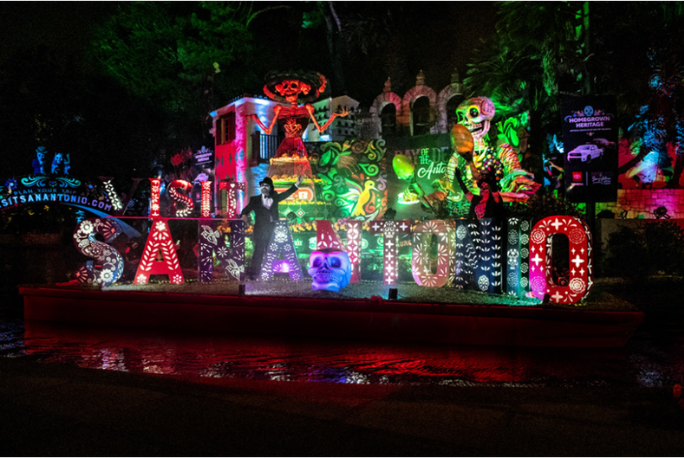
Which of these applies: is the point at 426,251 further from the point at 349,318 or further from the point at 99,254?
the point at 99,254

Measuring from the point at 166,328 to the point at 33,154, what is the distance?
1464 cm

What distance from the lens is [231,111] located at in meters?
26.4

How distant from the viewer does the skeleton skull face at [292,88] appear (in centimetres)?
1267

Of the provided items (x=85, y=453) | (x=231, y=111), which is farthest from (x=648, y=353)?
(x=231, y=111)

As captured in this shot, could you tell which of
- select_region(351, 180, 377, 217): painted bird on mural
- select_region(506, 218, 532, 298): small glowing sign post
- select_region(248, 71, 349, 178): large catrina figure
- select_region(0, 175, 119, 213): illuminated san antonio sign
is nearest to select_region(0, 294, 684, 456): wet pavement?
select_region(506, 218, 532, 298): small glowing sign post

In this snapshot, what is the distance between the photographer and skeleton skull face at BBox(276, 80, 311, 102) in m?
12.7

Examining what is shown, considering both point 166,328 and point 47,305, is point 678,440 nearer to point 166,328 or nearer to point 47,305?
point 166,328

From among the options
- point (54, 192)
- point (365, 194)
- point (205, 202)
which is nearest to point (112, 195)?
point (54, 192)

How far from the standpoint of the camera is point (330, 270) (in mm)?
8727

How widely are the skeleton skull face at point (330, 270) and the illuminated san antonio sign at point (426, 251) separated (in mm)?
1205

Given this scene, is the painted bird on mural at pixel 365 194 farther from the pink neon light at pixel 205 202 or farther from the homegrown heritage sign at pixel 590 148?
the pink neon light at pixel 205 202

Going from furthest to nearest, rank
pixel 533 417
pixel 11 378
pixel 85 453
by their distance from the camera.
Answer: pixel 11 378 → pixel 533 417 → pixel 85 453

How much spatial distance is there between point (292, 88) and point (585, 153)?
788 cm

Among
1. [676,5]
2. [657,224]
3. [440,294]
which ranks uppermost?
[676,5]
